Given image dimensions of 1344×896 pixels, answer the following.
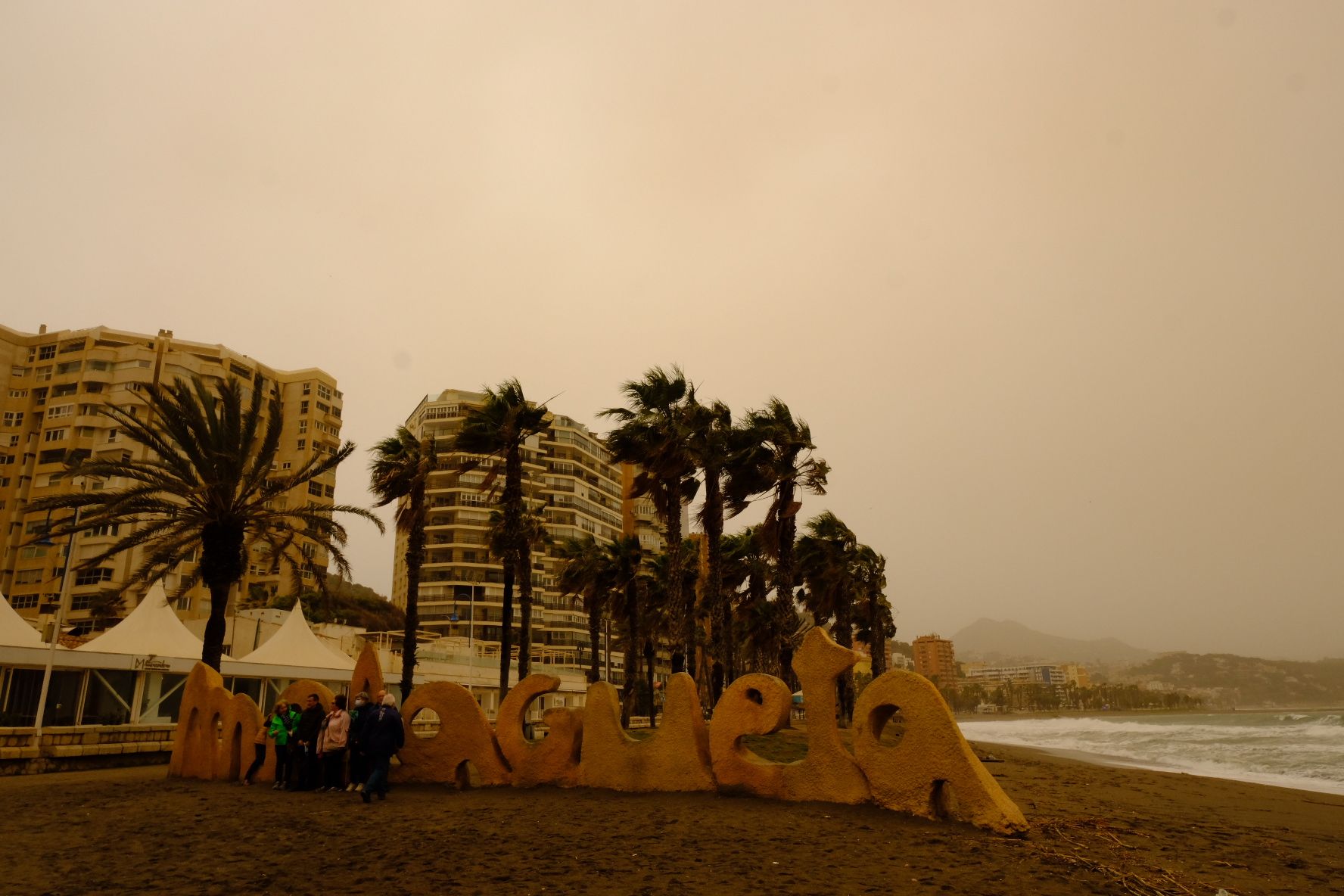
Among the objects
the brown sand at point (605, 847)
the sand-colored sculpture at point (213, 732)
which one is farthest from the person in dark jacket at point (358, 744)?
the sand-colored sculpture at point (213, 732)

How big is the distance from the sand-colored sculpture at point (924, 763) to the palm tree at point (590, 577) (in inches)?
1047

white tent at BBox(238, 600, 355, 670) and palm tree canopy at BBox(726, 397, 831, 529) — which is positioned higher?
palm tree canopy at BBox(726, 397, 831, 529)

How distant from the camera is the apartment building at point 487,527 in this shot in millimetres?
80188

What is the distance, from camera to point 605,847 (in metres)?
8.02

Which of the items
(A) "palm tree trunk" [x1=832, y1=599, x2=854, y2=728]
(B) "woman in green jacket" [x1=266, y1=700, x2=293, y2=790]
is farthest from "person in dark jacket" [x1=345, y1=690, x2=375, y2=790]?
(A) "palm tree trunk" [x1=832, y1=599, x2=854, y2=728]

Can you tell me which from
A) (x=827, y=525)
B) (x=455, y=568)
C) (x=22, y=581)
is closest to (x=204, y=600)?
(x=22, y=581)

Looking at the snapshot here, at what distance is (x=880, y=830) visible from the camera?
8711mm

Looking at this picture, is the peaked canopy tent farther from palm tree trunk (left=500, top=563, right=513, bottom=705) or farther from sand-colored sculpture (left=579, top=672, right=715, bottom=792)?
sand-colored sculpture (left=579, top=672, right=715, bottom=792)

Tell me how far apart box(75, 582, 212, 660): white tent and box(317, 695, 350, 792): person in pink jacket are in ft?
50.5

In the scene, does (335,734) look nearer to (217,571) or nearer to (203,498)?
(217,571)

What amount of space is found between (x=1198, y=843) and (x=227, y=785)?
14286 millimetres

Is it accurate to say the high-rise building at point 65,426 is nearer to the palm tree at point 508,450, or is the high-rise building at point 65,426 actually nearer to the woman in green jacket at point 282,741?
the palm tree at point 508,450

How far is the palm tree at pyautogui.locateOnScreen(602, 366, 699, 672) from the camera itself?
22.3 m

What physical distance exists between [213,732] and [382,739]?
5158 mm
